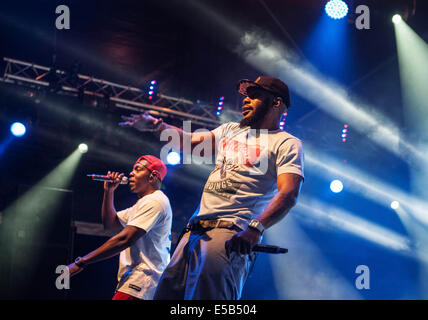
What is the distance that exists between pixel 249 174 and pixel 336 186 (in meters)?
7.04

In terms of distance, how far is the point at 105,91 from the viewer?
7.96 m

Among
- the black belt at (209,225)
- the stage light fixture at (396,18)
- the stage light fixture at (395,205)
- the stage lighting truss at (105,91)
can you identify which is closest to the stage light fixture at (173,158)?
the stage lighting truss at (105,91)

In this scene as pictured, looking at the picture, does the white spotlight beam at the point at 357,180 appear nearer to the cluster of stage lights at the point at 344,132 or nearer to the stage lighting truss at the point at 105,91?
the cluster of stage lights at the point at 344,132

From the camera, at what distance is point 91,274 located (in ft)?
23.8

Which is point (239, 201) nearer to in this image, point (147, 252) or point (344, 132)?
point (147, 252)

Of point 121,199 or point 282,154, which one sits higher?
point 121,199

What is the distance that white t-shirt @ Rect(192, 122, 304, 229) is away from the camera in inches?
103

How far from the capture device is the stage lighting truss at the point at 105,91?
293 inches

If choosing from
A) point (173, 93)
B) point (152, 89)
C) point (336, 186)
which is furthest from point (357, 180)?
point (152, 89)

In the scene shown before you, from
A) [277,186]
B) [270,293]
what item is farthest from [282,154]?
[270,293]

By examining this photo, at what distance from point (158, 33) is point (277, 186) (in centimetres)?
649

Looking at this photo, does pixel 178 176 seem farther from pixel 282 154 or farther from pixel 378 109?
pixel 282 154

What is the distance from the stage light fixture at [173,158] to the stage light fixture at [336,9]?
12.6 feet

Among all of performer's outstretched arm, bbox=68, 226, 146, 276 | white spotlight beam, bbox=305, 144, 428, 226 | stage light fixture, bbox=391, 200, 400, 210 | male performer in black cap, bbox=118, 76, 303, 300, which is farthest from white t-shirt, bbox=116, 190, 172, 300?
stage light fixture, bbox=391, 200, 400, 210
